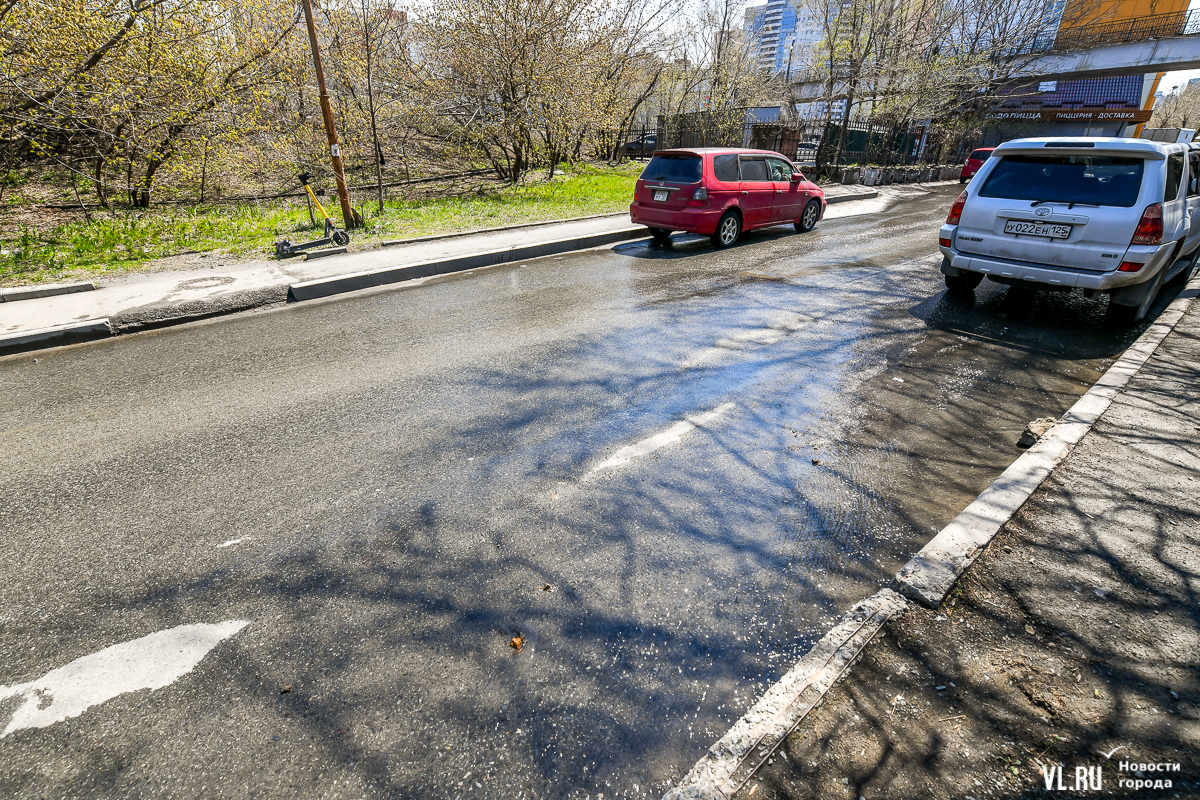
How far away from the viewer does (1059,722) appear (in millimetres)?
1986

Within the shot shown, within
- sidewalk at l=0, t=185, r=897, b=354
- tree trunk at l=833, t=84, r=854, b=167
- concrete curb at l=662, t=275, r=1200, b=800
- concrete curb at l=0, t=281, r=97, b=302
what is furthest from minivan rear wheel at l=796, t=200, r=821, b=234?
tree trunk at l=833, t=84, r=854, b=167

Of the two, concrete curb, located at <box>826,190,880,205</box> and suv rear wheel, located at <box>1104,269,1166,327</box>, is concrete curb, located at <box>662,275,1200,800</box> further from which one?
concrete curb, located at <box>826,190,880,205</box>

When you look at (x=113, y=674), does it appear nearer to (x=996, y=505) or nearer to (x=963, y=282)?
(x=996, y=505)

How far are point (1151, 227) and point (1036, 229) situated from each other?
0.90 metres

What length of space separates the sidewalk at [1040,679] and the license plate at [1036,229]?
3729 mm

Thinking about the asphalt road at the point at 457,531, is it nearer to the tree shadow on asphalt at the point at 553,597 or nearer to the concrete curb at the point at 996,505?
the tree shadow on asphalt at the point at 553,597

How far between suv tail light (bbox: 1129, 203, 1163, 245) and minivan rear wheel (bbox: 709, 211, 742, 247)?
5914 mm

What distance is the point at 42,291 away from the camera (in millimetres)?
7277

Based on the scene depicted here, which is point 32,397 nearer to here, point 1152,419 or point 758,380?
point 758,380

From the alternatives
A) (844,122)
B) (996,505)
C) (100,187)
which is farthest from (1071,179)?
(844,122)

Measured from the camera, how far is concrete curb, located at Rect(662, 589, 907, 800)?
1.80 m

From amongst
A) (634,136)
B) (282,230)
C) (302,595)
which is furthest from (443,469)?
(634,136)

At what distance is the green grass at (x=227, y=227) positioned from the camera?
28.4 feet

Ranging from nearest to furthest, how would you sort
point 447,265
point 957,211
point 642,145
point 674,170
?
point 957,211
point 447,265
point 674,170
point 642,145
